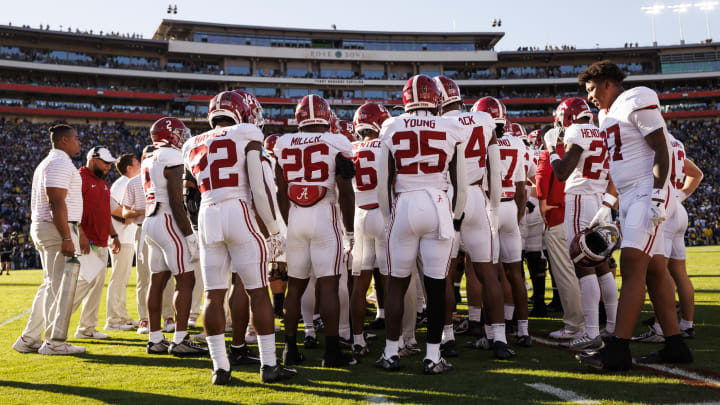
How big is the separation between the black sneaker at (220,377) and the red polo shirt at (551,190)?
4002 mm

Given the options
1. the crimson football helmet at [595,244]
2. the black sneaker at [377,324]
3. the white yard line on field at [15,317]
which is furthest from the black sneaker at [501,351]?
the white yard line on field at [15,317]

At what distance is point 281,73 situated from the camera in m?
54.1

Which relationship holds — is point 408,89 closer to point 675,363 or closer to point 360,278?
point 360,278

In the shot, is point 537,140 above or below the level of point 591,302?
above

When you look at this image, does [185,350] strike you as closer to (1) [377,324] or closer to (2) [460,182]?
(1) [377,324]

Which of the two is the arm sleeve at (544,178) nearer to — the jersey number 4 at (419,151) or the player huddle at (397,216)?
the player huddle at (397,216)

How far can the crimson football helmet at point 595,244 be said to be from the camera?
15.4 ft

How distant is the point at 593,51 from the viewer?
5516cm

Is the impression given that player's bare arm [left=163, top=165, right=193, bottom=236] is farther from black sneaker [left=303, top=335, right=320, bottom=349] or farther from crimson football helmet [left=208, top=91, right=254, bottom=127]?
black sneaker [left=303, top=335, right=320, bottom=349]

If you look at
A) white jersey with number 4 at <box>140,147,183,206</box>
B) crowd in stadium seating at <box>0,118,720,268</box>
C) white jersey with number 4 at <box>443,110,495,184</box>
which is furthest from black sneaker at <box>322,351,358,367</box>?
crowd in stadium seating at <box>0,118,720,268</box>

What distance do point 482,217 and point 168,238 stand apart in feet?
9.99

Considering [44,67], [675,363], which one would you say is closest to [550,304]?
[675,363]

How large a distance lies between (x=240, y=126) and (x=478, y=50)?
57.9m

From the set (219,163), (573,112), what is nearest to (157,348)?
(219,163)
